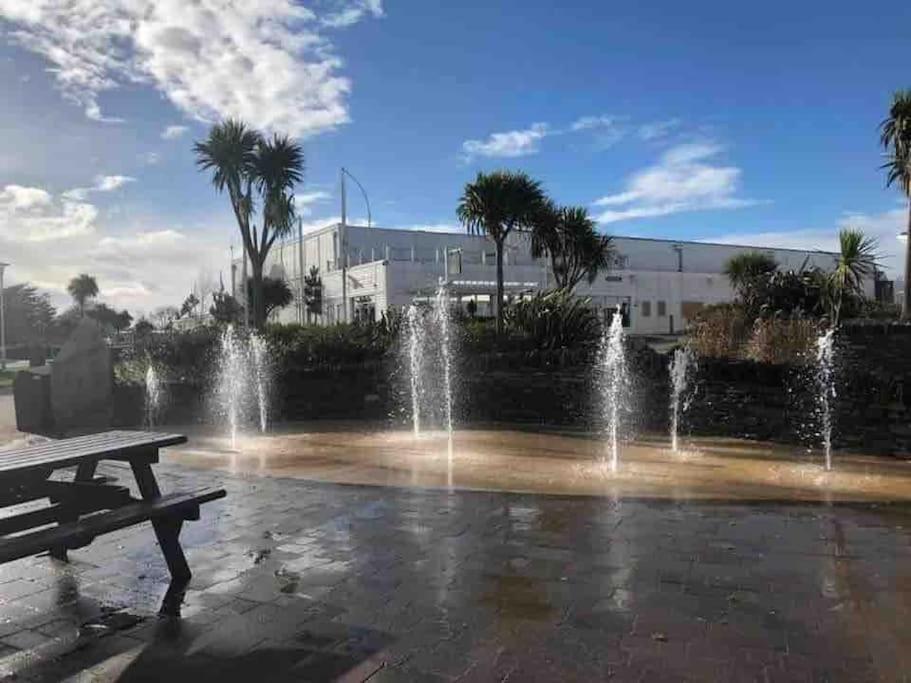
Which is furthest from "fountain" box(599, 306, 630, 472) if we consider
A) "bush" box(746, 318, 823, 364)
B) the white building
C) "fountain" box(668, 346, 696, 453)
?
the white building

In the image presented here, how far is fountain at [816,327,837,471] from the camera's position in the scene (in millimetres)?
8370

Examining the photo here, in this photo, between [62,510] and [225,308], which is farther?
[225,308]

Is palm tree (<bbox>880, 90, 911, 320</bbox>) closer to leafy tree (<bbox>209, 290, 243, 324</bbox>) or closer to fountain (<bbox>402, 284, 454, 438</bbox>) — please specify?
fountain (<bbox>402, 284, 454, 438</bbox>)

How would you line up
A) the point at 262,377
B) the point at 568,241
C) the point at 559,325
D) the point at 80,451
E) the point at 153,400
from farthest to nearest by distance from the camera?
the point at 568,241
the point at 559,325
the point at 262,377
the point at 153,400
the point at 80,451

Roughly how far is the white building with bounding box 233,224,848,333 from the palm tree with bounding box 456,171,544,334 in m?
12.3

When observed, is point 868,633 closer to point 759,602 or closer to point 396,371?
point 759,602

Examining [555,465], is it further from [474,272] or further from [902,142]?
[474,272]

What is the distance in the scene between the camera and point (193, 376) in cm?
1222

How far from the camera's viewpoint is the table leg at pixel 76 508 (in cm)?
367

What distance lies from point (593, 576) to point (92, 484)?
99.5 inches

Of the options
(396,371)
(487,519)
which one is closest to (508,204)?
(396,371)

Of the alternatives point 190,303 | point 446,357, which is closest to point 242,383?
point 446,357

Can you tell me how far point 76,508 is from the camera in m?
3.71

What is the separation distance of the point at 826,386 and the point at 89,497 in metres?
7.89
